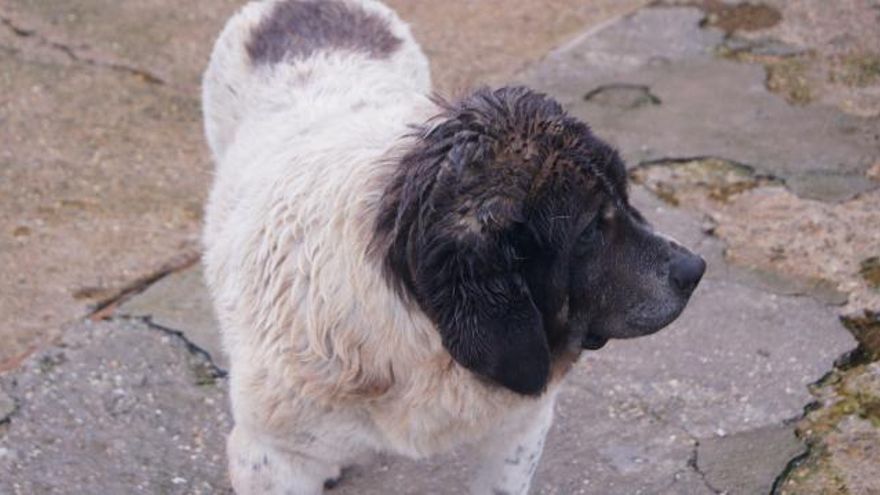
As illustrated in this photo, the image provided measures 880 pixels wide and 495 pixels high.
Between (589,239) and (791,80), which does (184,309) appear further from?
(791,80)

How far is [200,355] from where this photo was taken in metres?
5.14

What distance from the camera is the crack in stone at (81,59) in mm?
7504

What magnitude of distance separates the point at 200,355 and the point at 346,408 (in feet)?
5.48

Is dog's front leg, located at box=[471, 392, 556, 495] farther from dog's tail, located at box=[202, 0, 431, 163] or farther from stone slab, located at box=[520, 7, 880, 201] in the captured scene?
stone slab, located at box=[520, 7, 880, 201]

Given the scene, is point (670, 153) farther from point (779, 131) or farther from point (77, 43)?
point (77, 43)

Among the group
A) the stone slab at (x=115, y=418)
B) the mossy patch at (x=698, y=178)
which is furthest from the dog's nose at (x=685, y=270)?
the mossy patch at (x=698, y=178)

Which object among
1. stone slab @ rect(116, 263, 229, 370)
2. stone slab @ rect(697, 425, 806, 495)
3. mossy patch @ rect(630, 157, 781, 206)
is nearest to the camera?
stone slab @ rect(697, 425, 806, 495)

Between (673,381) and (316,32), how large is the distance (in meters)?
1.83

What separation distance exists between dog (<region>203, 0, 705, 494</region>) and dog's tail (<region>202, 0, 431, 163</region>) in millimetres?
533

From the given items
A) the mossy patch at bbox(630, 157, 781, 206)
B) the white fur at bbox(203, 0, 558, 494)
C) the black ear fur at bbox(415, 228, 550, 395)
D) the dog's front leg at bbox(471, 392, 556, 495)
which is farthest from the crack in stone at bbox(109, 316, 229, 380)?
the mossy patch at bbox(630, 157, 781, 206)

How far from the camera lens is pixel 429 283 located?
10.8ft

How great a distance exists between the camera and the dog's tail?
4.52m

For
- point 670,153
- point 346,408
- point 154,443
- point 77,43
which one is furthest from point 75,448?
point 77,43

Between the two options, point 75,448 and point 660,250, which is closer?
point 660,250
